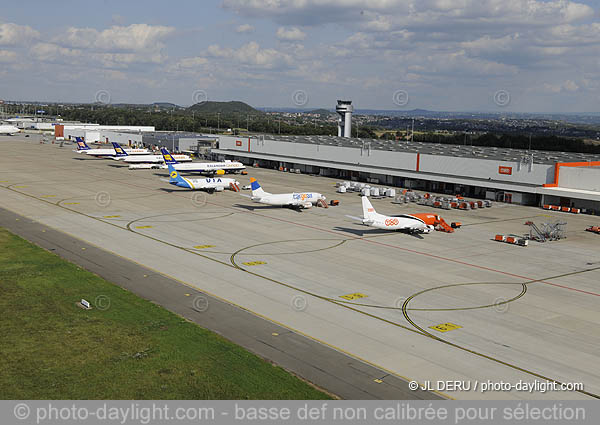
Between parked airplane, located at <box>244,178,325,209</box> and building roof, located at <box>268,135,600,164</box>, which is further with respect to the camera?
building roof, located at <box>268,135,600,164</box>

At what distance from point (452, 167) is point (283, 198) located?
40.2 metres

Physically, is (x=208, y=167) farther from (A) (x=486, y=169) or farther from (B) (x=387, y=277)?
(B) (x=387, y=277)

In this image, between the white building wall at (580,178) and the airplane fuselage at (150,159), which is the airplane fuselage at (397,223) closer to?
the white building wall at (580,178)

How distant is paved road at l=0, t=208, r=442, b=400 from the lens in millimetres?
30109

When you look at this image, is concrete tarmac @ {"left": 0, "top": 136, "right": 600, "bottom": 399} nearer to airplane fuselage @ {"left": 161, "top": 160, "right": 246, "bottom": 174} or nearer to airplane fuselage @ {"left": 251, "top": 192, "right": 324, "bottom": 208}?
airplane fuselage @ {"left": 251, "top": 192, "right": 324, "bottom": 208}

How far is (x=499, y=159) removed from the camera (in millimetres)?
105375

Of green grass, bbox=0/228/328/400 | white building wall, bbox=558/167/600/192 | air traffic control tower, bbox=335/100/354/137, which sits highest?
air traffic control tower, bbox=335/100/354/137

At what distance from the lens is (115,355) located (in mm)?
33281

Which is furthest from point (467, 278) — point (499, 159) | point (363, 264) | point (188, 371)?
point (499, 159)

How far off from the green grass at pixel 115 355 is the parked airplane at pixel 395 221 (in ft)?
105

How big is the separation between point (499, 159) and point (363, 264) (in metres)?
58.9

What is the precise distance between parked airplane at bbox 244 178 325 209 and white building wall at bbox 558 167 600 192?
4139 centimetres

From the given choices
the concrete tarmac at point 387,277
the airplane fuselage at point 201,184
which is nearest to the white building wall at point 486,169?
the concrete tarmac at point 387,277

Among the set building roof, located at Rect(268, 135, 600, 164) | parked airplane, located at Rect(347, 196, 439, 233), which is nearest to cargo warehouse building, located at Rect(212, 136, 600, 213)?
building roof, located at Rect(268, 135, 600, 164)
